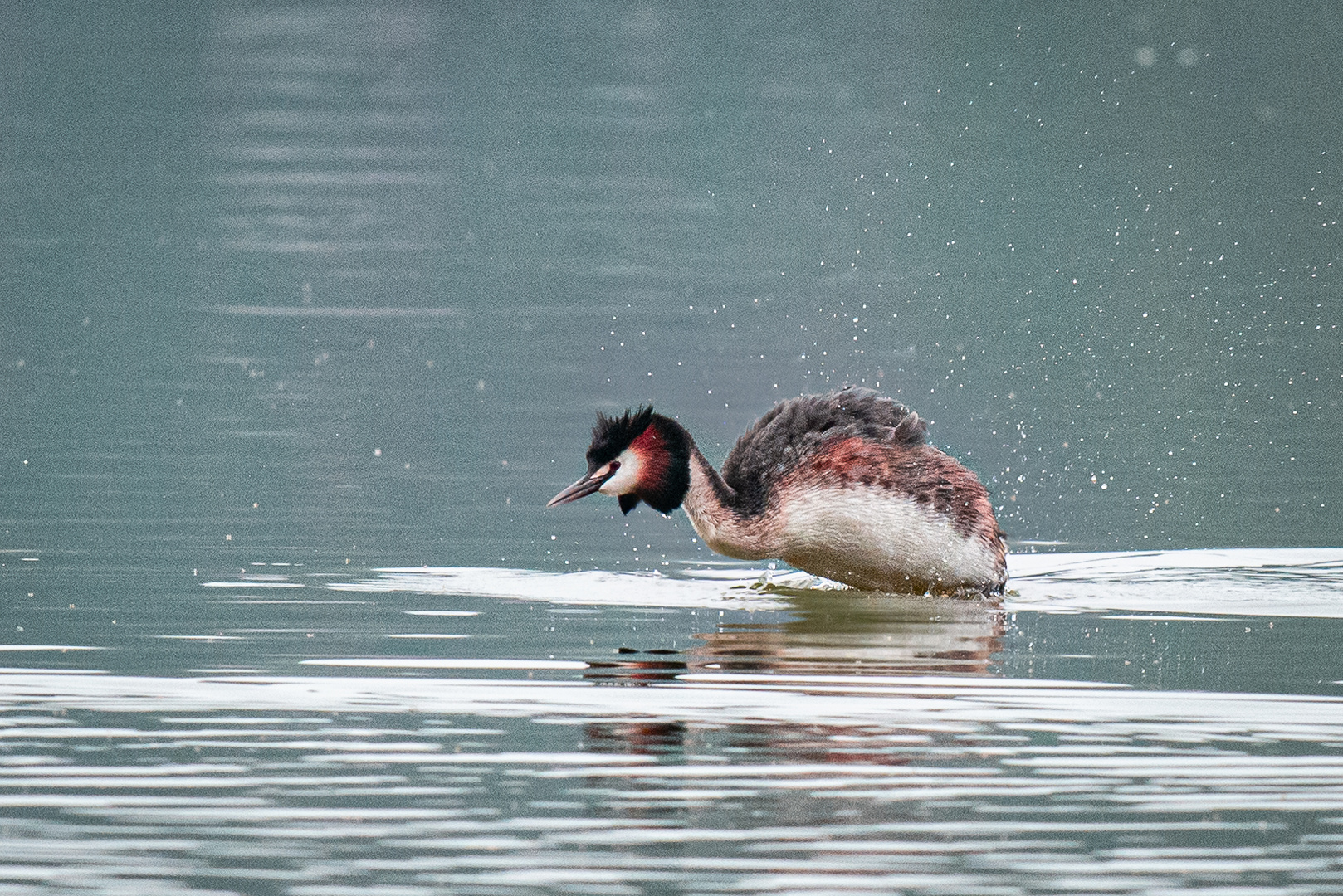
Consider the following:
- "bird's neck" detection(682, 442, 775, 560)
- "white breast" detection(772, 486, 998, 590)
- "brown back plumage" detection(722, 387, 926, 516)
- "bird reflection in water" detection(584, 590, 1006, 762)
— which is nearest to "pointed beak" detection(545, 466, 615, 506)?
"bird's neck" detection(682, 442, 775, 560)

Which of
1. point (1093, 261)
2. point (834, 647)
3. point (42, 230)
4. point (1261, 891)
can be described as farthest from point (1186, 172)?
point (1261, 891)

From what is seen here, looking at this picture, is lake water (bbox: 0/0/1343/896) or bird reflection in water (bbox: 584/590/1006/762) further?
bird reflection in water (bbox: 584/590/1006/762)

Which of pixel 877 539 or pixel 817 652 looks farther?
pixel 877 539

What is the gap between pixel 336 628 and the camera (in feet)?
38.5

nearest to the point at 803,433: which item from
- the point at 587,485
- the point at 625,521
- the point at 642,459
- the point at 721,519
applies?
the point at 721,519

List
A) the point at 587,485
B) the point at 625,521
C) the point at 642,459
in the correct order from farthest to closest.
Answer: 1. the point at 625,521
2. the point at 642,459
3. the point at 587,485

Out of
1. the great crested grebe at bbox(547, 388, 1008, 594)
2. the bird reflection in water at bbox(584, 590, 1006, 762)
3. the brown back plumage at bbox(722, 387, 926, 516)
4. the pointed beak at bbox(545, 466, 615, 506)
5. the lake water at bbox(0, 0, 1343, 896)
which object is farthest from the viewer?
the brown back plumage at bbox(722, 387, 926, 516)

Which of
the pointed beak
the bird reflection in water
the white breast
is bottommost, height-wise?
the bird reflection in water

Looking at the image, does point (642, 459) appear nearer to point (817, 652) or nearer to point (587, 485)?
point (587, 485)

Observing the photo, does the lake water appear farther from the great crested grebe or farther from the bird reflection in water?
the great crested grebe

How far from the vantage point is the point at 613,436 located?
13.6m

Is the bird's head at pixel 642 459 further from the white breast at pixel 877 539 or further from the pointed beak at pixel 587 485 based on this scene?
the white breast at pixel 877 539

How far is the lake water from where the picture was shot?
25.9ft

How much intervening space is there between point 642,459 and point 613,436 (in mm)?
212
